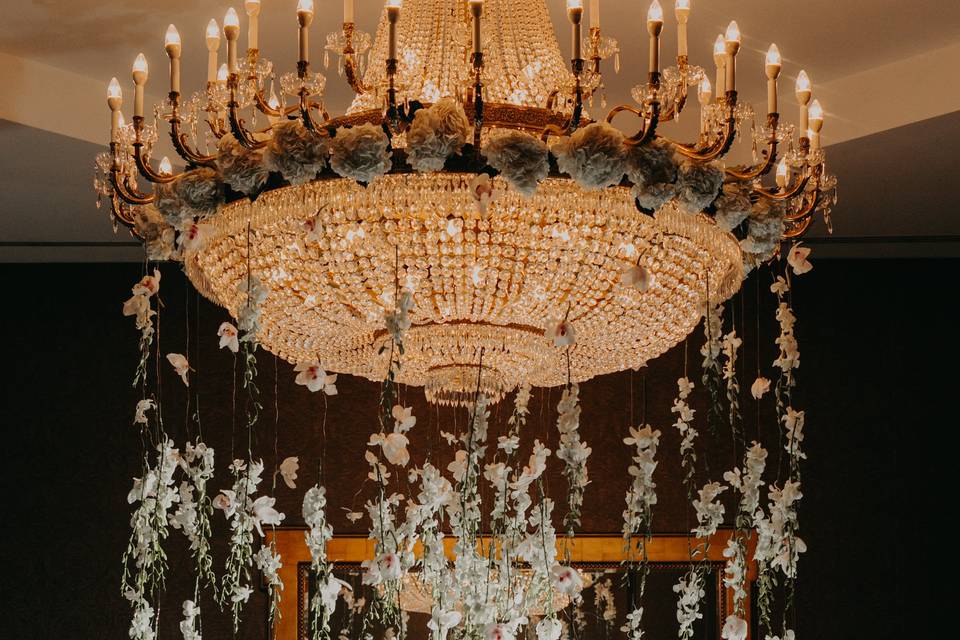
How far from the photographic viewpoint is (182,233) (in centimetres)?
213

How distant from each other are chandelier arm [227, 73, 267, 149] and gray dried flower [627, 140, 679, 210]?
62 centimetres

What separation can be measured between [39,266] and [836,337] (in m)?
3.18

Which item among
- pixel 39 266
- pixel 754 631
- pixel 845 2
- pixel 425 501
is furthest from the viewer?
pixel 39 266

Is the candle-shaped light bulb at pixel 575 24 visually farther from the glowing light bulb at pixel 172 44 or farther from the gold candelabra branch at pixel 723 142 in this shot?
the glowing light bulb at pixel 172 44

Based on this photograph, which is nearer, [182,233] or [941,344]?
[182,233]

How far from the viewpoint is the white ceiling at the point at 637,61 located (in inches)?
124

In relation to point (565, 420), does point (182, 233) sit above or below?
above

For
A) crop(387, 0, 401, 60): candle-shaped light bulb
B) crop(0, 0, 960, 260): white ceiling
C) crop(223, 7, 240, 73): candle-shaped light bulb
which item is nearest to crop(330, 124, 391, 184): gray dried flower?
crop(387, 0, 401, 60): candle-shaped light bulb

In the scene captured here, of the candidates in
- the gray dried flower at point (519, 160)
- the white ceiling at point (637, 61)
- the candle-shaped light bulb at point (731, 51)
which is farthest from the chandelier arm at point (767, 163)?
the white ceiling at point (637, 61)

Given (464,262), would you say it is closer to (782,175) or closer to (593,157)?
(593,157)

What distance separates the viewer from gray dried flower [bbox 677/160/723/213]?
6.52 ft

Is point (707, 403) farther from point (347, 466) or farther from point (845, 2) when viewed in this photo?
point (845, 2)

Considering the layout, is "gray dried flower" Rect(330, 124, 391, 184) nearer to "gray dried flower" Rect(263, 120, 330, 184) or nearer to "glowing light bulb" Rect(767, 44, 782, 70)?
"gray dried flower" Rect(263, 120, 330, 184)

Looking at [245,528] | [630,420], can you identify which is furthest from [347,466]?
[245,528]
